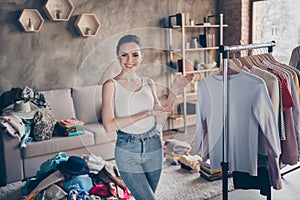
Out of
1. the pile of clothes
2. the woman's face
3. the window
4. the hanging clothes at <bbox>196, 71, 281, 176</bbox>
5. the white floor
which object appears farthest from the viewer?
the window

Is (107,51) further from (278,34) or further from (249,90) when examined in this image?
(278,34)

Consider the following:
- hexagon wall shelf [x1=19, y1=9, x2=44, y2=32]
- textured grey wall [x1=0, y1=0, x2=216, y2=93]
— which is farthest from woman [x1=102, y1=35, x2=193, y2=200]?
hexagon wall shelf [x1=19, y1=9, x2=44, y2=32]

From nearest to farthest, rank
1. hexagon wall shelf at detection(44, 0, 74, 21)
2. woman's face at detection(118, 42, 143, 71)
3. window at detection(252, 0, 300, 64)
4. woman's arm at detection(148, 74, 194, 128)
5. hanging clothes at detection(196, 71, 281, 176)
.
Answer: woman's face at detection(118, 42, 143, 71) < woman's arm at detection(148, 74, 194, 128) < hanging clothes at detection(196, 71, 281, 176) < hexagon wall shelf at detection(44, 0, 74, 21) < window at detection(252, 0, 300, 64)

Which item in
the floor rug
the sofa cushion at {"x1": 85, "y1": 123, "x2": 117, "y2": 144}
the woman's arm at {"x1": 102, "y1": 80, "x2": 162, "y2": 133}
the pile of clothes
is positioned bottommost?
the floor rug

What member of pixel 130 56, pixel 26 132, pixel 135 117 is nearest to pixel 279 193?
pixel 135 117

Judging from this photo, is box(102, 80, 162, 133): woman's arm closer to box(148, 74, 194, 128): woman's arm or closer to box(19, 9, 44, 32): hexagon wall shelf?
box(148, 74, 194, 128): woman's arm

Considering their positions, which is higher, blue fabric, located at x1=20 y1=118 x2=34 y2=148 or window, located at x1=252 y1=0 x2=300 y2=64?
window, located at x1=252 y1=0 x2=300 y2=64

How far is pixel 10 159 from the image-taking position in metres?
3.16

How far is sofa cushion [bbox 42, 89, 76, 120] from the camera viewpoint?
3.77m

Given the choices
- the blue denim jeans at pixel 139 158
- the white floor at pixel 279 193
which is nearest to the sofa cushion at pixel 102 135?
the blue denim jeans at pixel 139 158

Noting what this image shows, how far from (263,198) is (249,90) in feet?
3.31

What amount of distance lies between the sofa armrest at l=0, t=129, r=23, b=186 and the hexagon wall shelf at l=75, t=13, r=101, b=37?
1.64 m

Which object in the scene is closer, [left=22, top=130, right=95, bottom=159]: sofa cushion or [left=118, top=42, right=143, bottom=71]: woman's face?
[left=118, top=42, right=143, bottom=71]: woman's face

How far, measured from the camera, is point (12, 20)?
12.5 ft
